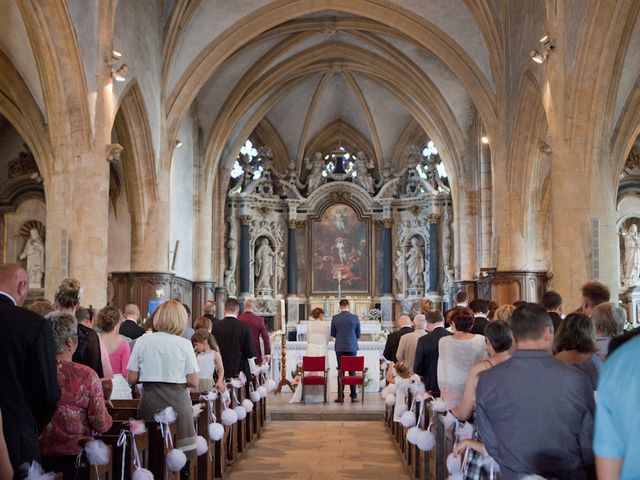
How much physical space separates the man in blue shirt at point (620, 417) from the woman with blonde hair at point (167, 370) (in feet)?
12.2

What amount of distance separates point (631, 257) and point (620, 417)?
828 inches

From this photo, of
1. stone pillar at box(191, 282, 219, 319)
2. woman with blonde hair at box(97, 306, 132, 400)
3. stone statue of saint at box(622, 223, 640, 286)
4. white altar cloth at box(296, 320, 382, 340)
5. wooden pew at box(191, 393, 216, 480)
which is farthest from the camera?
stone pillar at box(191, 282, 219, 319)

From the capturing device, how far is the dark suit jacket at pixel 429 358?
7.17 m

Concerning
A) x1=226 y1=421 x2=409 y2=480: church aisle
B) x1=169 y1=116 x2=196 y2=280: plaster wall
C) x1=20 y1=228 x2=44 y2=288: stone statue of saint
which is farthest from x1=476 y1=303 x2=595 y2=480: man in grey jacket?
x1=20 y1=228 x2=44 y2=288: stone statue of saint

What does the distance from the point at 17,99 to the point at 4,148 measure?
4742mm

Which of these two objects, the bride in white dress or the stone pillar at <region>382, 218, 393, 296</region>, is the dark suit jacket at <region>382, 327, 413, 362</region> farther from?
the stone pillar at <region>382, 218, 393, 296</region>

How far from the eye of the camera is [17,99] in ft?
56.6

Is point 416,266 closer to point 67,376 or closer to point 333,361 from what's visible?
point 333,361

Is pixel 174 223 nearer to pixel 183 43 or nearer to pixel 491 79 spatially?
pixel 183 43

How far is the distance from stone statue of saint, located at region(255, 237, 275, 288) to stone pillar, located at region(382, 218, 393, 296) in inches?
147

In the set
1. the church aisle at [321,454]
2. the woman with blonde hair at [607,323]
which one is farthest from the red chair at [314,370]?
the woman with blonde hair at [607,323]

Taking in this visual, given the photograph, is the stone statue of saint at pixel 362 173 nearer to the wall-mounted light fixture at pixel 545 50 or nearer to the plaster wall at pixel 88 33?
the wall-mounted light fixture at pixel 545 50

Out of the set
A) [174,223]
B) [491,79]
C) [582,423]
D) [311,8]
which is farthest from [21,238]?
[582,423]

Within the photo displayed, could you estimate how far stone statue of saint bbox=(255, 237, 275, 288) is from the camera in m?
27.4
